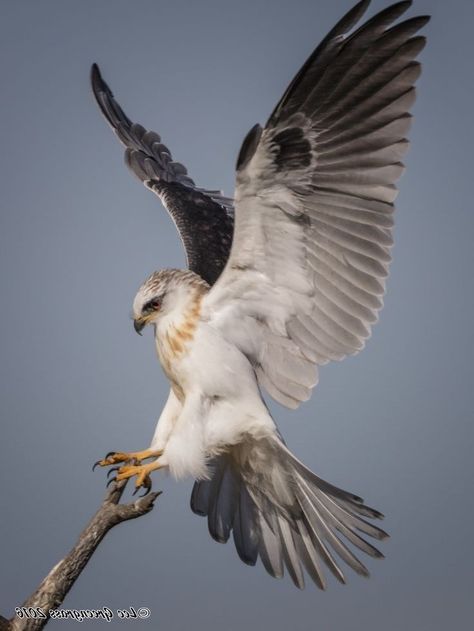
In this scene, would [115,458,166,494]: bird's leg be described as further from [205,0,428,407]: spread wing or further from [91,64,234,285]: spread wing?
[91,64,234,285]: spread wing

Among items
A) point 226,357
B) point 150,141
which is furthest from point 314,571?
point 150,141

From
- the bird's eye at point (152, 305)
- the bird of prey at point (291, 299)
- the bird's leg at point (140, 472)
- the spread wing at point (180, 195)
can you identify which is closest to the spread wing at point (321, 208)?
the bird of prey at point (291, 299)

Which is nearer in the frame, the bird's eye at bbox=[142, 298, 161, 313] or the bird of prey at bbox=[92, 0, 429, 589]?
the bird of prey at bbox=[92, 0, 429, 589]

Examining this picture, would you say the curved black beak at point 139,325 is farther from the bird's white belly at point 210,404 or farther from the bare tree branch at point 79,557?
the bare tree branch at point 79,557

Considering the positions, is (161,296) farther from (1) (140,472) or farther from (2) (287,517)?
(2) (287,517)

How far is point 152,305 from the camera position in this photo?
5.46m

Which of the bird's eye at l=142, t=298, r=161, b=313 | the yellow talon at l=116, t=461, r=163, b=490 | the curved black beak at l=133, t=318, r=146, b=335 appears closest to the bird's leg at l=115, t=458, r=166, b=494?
the yellow talon at l=116, t=461, r=163, b=490

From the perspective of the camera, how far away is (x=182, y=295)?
214 inches

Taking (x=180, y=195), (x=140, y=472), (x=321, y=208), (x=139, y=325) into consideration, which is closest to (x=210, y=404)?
(x=140, y=472)

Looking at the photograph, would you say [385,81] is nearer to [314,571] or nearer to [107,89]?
[314,571]

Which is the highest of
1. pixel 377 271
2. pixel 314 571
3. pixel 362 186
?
pixel 362 186

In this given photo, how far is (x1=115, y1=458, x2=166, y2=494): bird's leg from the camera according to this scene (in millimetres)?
5211

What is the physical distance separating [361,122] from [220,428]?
6.32ft

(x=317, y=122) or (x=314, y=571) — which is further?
(x=314, y=571)
